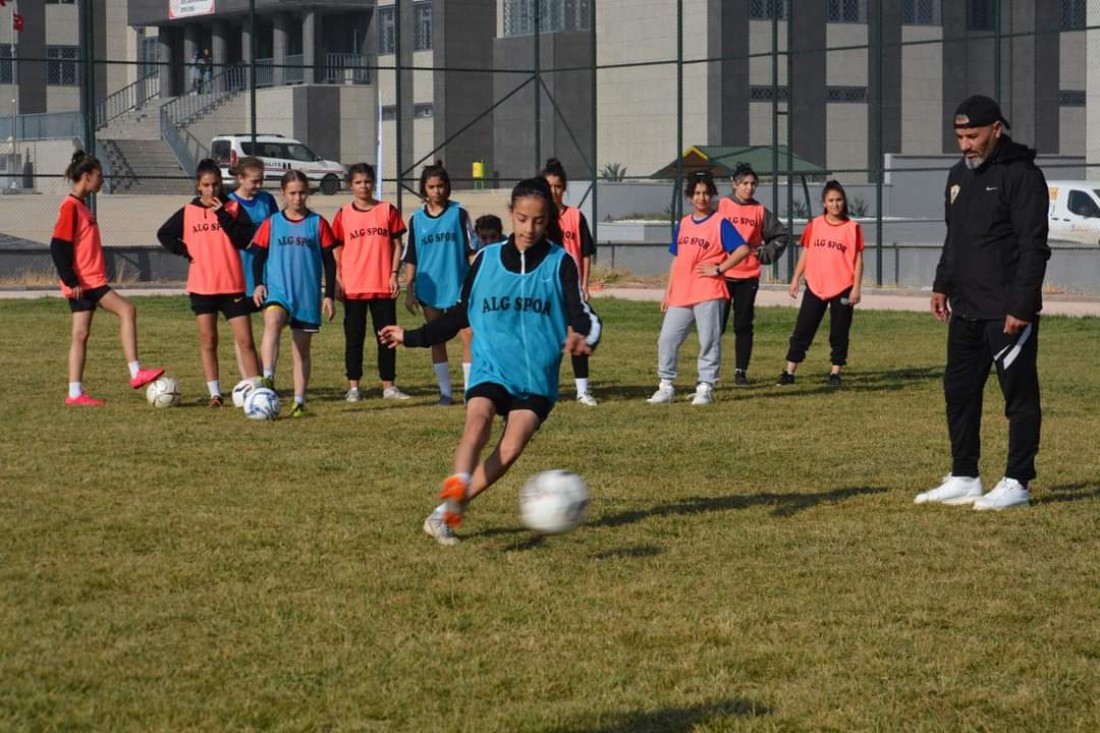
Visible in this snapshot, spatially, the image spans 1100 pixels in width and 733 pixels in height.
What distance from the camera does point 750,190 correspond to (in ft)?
46.4

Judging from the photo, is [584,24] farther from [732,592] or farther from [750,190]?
[732,592]

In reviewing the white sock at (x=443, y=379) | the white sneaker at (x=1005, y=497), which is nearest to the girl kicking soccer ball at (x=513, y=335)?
the white sneaker at (x=1005, y=497)

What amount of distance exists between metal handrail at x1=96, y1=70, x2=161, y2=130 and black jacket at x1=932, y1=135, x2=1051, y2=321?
146ft

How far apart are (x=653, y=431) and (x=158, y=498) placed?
12.7ft

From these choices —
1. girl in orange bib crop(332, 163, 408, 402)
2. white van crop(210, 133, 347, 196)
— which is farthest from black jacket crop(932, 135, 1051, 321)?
white van crop(210, 133, 347, 196)

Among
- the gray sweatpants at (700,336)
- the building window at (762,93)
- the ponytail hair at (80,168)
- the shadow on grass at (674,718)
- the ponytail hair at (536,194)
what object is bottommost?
the shadow on grass at (674,718)

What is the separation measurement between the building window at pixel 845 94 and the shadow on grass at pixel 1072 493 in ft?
137

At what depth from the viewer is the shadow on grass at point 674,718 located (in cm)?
483

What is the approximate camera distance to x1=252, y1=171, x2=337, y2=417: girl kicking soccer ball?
12219 millimetres

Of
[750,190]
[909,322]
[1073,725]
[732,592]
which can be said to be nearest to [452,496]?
[732,592]

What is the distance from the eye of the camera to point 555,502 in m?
6.93

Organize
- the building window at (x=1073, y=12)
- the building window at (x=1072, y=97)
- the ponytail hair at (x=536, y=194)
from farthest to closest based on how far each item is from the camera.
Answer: the building window at (x=1072, y=97) < the building window at (x=1073, y=12) < the ponytail hair at (x=536, y=194)

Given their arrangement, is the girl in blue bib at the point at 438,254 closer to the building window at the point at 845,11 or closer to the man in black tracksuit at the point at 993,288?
the man in black tracksuit at the point at 993,288

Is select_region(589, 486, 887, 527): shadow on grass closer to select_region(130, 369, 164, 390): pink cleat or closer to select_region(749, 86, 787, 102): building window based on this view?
select_region(130, 369, 164, 390): pink cleat
